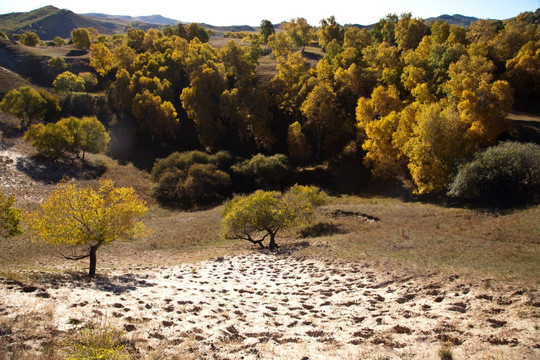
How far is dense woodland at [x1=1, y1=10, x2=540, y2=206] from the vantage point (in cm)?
4109

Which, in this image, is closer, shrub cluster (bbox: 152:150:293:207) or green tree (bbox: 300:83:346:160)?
shrub cluster (bbox: 152:150:293:207)

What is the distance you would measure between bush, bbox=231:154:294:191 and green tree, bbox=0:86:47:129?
43.4 meters

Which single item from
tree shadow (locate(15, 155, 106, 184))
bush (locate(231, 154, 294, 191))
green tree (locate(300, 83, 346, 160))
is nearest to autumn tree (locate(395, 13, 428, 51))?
green tree (locate(300, 83, 346, 160))

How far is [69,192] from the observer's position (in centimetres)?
1806

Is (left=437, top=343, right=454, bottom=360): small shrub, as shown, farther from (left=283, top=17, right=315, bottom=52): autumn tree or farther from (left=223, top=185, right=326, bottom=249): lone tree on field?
(left=283, top=17, right=315, bottom=52): autumn tree

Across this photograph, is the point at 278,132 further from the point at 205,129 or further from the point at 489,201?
the point at 489,201

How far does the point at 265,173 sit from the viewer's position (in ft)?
175

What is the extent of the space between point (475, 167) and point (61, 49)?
12468 centimetres

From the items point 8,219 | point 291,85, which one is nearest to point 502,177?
point 291,85

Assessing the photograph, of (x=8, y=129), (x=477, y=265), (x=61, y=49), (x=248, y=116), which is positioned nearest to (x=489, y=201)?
(x=477, y=265)

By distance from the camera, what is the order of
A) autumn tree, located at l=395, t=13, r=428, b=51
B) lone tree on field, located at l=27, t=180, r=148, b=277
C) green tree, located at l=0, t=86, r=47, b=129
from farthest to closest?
1. autumn tree, located at l=395, t=13, r=428, b=51
2. green tree, located at l=0, t=86, r=47, b=129
3. lone tree on field, located at l=27, t=180, r=148, b=277

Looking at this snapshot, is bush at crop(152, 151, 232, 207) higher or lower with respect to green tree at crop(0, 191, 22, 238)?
lower

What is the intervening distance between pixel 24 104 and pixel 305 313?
7314cm

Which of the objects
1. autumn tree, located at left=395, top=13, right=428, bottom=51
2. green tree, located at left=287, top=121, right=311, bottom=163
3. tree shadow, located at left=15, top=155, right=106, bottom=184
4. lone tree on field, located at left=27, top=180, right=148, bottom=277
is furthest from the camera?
autumn tree, located at left=395, top=13, right=428, bottom=51
